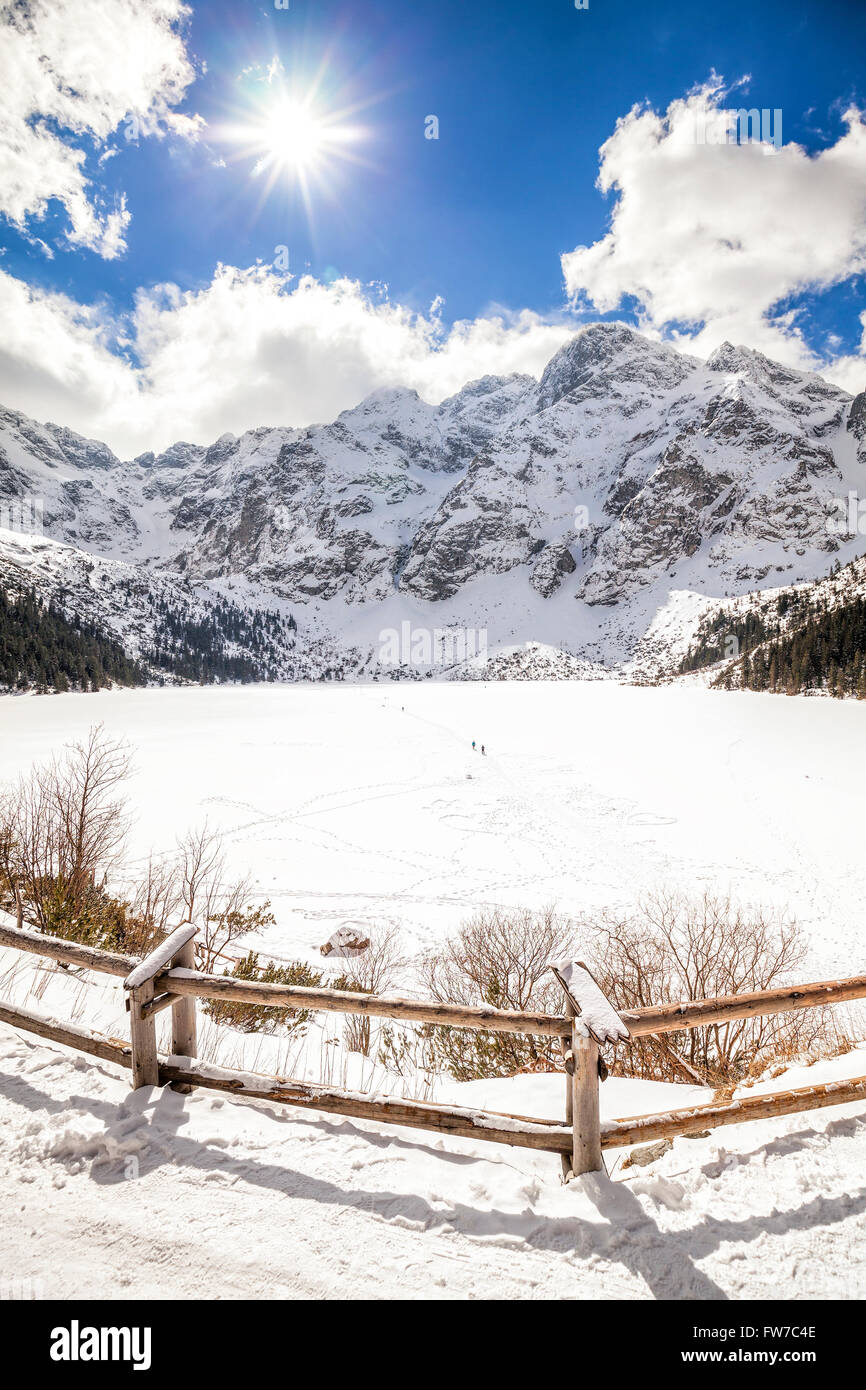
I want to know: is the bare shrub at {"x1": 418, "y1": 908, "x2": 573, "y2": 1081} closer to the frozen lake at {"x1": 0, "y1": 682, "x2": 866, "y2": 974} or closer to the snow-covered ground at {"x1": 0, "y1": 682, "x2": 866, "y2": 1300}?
the frozen lake at {"x1": 0, "y1": 682, "x2": 866, "y2": 974}

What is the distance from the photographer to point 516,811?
28.8m

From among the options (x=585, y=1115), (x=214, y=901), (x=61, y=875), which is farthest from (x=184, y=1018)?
(x=214, y=901)

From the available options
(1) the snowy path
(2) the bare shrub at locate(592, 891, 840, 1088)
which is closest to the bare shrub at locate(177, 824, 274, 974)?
(1) the snowy path

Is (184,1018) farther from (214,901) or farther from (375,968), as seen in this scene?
(214,901)

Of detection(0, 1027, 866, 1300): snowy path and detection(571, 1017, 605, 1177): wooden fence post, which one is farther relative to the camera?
detection(571, 1017, 605, 1177): wooden fence post

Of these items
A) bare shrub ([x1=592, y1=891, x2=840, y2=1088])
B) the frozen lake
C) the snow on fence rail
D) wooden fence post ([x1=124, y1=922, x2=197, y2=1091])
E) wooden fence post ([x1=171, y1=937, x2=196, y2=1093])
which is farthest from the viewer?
the frozen lake

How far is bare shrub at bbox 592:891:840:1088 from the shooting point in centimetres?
1011

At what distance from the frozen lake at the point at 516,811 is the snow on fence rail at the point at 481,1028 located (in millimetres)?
11434

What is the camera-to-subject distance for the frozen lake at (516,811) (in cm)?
1853

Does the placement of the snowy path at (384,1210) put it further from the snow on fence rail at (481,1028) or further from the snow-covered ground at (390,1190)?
the snow on fence rail at (481,1028)

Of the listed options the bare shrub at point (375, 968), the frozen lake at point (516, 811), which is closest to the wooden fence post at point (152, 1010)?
the bare shrub at point (375, 968)

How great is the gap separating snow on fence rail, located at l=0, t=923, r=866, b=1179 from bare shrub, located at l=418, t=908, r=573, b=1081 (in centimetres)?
644
